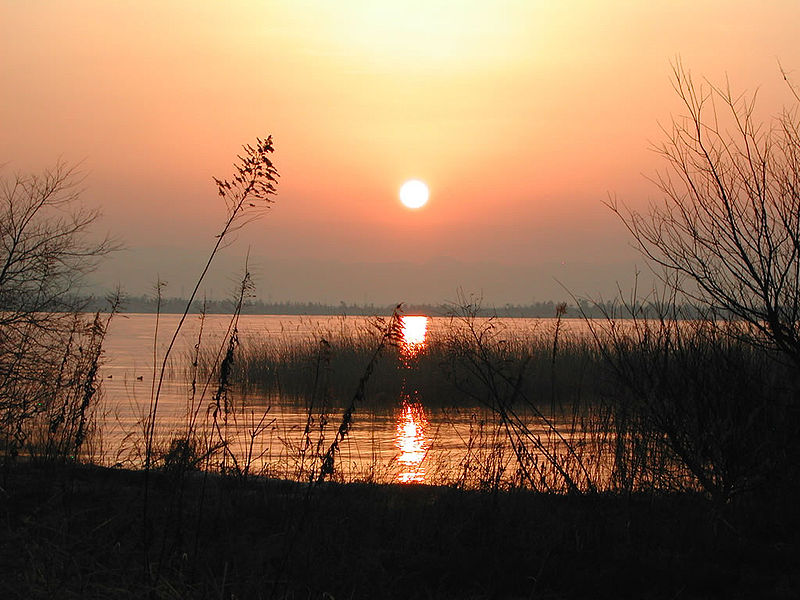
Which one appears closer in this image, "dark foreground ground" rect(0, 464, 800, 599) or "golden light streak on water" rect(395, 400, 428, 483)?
"dark foreground ground" rect(0, 464, 800, 599)

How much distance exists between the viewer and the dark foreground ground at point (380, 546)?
454 cm

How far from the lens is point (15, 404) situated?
950 cm

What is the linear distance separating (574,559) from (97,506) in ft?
11.8

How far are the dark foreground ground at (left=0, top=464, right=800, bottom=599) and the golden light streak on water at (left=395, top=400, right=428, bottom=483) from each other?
7.38 ft

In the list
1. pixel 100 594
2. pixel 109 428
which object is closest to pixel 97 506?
pixel 100 594

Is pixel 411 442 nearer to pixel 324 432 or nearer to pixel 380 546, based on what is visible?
pixel 324 432

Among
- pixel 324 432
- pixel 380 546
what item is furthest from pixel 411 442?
pixel 380 546

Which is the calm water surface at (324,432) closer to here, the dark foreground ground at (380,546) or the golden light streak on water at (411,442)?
the golden light streak on water at (411,442)

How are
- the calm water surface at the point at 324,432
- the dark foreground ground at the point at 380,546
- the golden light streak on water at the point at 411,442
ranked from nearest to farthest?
the dark foreground ground at the point at 380,546 → the calm water surface at the point at 324,432 → the golden light streak on water at the point at 411,442

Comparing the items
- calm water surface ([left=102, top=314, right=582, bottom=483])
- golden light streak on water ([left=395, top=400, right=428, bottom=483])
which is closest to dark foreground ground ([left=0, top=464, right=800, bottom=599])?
calm water surface ([left=102, top=314, right=582, bottom=483])

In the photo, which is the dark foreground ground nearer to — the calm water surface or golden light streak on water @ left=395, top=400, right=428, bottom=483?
the calm water surface

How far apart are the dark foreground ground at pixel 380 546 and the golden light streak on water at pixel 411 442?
2250 millimetres

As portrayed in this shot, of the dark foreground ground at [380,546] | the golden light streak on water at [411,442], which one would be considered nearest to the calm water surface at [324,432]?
the golden light streak on water at [411,442]

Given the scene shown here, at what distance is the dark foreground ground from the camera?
4.54 metres
